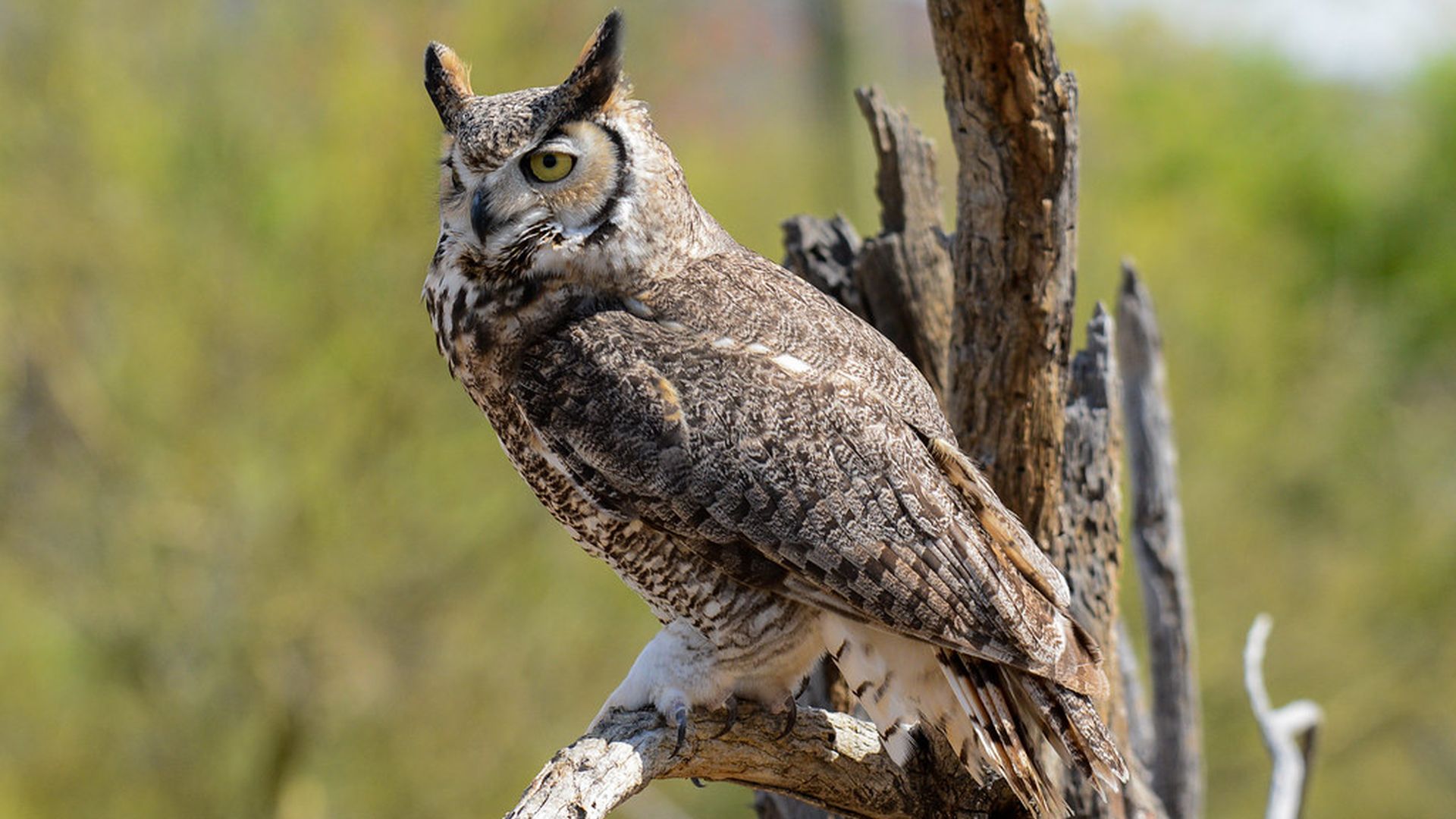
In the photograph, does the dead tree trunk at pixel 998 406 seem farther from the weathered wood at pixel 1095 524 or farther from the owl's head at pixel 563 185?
the owl's head at pixel 563 185

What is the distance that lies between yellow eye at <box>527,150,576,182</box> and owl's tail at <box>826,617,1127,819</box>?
90cm

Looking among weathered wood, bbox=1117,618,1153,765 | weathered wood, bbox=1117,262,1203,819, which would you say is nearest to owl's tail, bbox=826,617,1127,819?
weathered wood, bbox=1117,618,1153,765

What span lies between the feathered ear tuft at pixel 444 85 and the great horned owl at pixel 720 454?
1cm

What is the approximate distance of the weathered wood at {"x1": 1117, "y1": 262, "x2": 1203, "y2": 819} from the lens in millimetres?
3480

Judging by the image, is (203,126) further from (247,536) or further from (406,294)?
(247,536)

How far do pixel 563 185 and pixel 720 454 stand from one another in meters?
0.55

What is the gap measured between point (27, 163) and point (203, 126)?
3.00 ft

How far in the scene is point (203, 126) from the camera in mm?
7516

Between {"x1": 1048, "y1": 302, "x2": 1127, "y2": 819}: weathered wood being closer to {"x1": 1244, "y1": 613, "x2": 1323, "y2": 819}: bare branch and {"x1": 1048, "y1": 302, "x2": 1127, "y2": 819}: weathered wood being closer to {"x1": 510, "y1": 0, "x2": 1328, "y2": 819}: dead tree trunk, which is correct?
{"x1": 510, "y1": 0, "x2": 1328, "y2": 819}: dead tree trunk

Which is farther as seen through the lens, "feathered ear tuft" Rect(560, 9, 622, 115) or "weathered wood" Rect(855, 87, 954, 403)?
"weathered wood" Rect(855, 87, 954, 403)

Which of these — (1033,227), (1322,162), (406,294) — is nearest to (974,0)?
(1033,227)

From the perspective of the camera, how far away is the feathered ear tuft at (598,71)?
2303 millimetres

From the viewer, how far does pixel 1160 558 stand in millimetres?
3477

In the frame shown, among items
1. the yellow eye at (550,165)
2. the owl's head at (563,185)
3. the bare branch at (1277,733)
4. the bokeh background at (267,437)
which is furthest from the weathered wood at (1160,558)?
the bokeh background at (267,437)
